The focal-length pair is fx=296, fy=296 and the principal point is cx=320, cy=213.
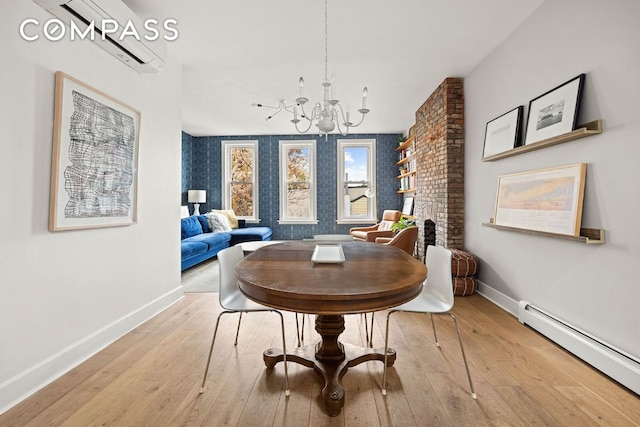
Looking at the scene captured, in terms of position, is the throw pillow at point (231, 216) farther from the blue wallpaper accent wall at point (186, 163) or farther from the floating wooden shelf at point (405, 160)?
the floating wooden shelf at point (405, 160)

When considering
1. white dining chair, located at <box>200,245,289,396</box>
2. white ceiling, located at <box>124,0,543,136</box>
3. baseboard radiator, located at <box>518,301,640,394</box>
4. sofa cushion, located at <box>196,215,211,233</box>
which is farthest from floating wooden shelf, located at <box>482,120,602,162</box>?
sofa cushion, located at <box>196,215,211,233</box>

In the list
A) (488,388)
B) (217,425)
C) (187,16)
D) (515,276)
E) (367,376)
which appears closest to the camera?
(217,425)

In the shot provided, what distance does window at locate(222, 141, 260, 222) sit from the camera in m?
7.06

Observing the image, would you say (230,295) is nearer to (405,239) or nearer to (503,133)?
(405,239)

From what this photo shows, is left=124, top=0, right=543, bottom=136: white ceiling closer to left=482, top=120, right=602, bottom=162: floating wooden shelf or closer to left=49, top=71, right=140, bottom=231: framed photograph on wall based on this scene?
left=49, top=71, right=140, bottom=231: framed photograph on wall

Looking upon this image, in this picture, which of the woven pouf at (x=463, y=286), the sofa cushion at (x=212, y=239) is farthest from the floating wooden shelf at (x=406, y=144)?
the sofa cushion at (x=212, y=239)

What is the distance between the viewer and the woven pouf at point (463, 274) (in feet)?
10.8

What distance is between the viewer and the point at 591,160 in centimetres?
195

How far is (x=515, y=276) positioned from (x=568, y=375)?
1098 mm

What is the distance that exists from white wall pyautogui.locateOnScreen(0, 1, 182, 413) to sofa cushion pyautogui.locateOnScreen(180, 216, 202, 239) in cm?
259

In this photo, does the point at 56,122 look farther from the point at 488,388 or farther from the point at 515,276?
the point at 515,276

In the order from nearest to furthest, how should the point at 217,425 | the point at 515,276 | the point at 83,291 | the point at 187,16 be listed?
1. the point at 217,425
2. the point at 83,291
3. the point at 187,16
4. the point at 515,276

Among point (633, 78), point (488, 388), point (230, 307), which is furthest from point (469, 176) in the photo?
point (230, 307)

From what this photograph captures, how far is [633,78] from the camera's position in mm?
1690
